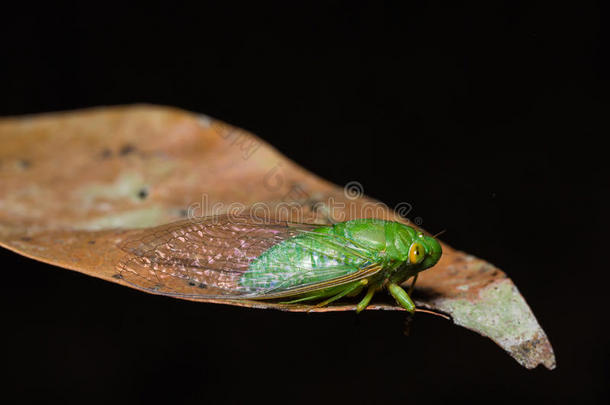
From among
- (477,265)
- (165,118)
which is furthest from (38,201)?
(477,265)

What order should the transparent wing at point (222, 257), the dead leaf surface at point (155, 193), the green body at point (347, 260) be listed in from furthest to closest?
the green body at point (347, 260) → the transparent wing at point (222, 257) → the dead leaf surface at point (155, 193)

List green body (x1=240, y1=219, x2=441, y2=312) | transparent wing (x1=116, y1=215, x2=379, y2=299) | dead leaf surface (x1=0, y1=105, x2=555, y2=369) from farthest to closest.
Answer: green body (x1=240, y1=219, x2=441, y2=312), transparent wing (x1=116, y1=215, x2=379, y2=299), dead leaf surface (x1=0, y1=105, x2=555, y2=369)

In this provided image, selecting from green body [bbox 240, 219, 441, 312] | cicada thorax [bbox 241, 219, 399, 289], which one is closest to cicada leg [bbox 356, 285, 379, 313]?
green body [bbox 240, 219, 441, 312]

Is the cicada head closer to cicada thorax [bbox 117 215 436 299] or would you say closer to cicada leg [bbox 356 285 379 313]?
cicada thorax [bbox 117 215 436 299]

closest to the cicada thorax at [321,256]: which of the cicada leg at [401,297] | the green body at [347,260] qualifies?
the green body at [347,260]

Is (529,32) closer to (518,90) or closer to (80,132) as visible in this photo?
(518,90)

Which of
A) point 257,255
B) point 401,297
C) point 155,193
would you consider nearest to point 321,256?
point 257,255

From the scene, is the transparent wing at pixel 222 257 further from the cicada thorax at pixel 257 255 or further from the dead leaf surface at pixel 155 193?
the dead leaf surface at pixel 155 193
